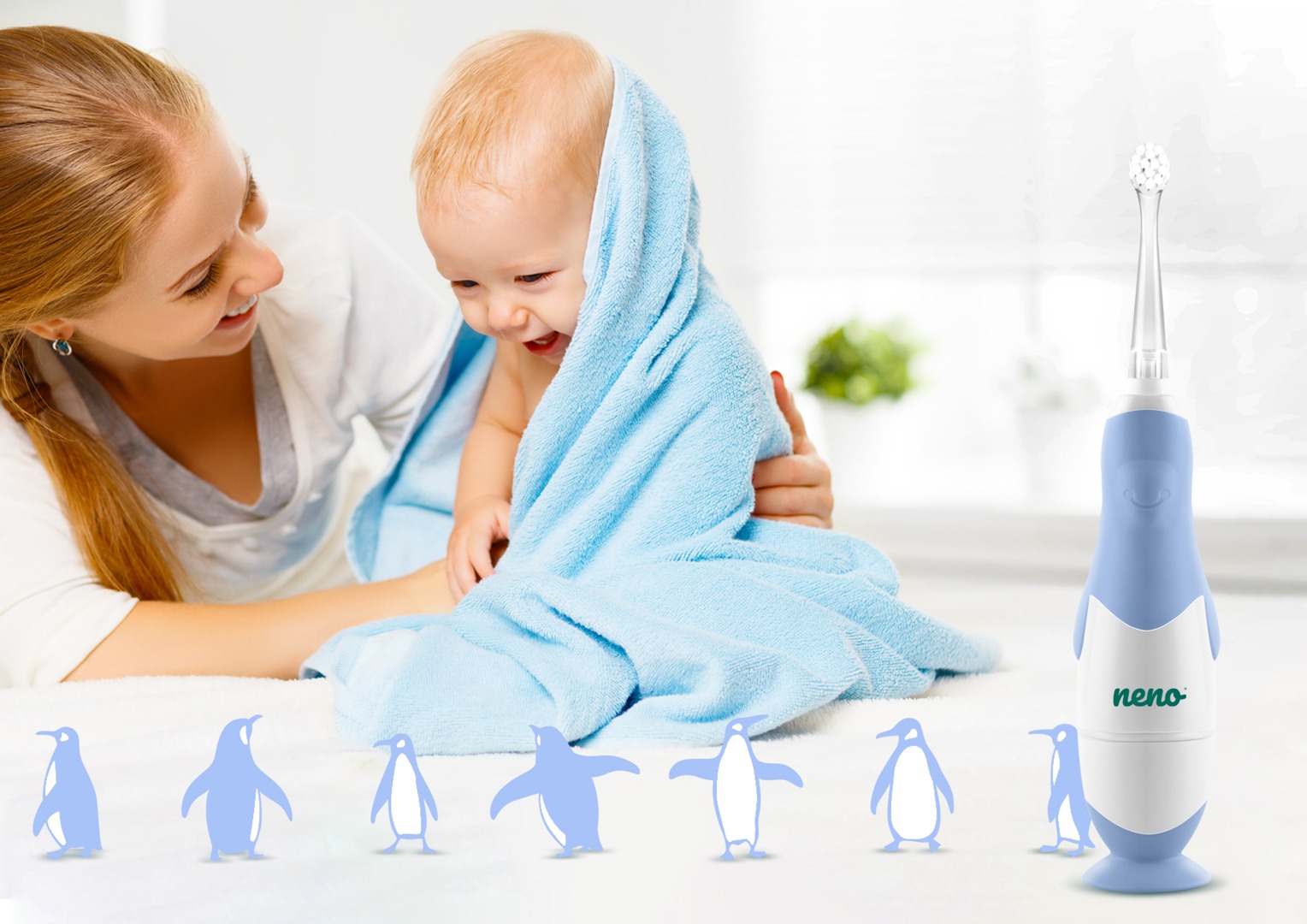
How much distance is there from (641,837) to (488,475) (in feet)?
2.19

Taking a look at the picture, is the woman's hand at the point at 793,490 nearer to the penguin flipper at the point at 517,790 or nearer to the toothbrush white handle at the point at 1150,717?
the penguin flipper at the point at 517,790

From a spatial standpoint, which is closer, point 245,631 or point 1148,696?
point 1148,696

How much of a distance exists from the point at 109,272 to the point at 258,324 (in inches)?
15.1

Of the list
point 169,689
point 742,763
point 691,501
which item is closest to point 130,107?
point 169,689

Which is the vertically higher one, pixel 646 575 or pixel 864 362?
pixel 864 362

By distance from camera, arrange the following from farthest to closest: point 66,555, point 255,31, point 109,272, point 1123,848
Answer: point 255,31
point 66,555
point 109,272
point 1123,848

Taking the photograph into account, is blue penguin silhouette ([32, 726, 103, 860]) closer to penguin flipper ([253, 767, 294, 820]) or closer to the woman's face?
penguin flipper ([253, 767, 294, 820])

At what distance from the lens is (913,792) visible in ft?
2.37

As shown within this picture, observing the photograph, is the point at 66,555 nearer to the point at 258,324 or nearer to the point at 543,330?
the point at 258,324

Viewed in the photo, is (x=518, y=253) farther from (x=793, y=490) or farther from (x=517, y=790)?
(x=517, y=790)

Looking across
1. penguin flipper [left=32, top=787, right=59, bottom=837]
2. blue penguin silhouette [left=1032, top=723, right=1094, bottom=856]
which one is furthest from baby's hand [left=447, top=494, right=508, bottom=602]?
blue penguin silhouette [left=1032, top=723, right=1094, bottom=856]

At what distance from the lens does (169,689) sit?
47.5 inches

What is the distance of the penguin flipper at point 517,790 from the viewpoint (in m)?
0.74

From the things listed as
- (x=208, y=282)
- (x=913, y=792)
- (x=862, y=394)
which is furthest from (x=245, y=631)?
(x=862, y=394)
